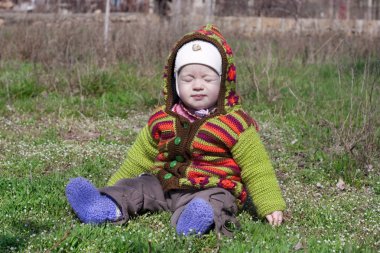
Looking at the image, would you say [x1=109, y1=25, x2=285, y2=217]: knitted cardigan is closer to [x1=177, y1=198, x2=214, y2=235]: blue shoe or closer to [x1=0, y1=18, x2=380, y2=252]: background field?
[x1=0, y1=18, x2=380, y2=252]: background field

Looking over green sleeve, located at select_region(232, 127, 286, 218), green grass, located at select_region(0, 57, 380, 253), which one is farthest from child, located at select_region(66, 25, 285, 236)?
green grass, located at select_region(0, 57, 380, 253)

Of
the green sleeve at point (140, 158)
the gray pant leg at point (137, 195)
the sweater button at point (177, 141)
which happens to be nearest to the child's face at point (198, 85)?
the sweater button at point (177, 141)

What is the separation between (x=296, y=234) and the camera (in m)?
3.95

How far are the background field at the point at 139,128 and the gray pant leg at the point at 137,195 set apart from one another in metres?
0.09

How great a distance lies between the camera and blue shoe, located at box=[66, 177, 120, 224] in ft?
13.0

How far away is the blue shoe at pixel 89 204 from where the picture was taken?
3967 millimetres

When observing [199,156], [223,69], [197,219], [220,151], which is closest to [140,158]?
[199,156]

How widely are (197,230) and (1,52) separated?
7.43m

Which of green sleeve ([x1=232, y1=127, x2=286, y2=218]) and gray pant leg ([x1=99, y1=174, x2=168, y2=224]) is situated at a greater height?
green sleeve ([x1=232, y1=127, x2=286, y2=218])

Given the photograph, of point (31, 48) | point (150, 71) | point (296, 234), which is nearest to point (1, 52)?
point (31, 48)

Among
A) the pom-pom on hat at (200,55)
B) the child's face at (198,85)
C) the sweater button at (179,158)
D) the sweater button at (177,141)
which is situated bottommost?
the sweater button at (179,158)

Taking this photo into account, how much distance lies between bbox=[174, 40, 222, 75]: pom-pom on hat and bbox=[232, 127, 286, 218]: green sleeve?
458 millimetres

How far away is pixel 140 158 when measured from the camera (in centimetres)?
456

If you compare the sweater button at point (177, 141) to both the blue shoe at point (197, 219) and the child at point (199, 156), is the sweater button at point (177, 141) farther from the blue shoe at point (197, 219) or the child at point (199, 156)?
the blue shoe at point (197, 219)
